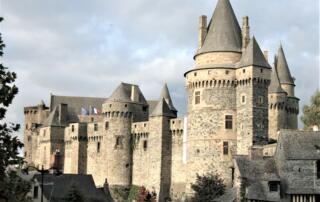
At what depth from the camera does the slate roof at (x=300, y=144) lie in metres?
49.3

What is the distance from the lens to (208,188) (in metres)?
56.5

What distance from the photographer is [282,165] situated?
4975 cm

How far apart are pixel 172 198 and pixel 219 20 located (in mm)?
17695

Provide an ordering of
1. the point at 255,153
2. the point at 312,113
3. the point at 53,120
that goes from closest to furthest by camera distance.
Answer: the point at 255,153
the point at 312,113
the point at 53,120

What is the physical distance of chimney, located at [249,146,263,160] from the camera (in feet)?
171

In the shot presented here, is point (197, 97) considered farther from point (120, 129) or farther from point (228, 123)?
point (120, 129)

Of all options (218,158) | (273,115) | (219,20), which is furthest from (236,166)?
(273,115)

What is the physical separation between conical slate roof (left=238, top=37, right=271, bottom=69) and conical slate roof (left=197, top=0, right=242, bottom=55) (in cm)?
148

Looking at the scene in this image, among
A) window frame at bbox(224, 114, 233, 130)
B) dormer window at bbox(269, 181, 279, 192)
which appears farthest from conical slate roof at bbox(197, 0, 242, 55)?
dormer window at bbox(269, 181, 279, 192)

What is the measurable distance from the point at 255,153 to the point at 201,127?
8806 mm

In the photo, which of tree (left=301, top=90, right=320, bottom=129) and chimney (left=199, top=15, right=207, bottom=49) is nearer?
chimney (left=199, top=15, right=207, bottom=49)

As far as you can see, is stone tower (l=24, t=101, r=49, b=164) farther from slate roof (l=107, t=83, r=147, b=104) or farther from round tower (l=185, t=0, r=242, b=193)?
round tower (l=185, t=0, r=242, b=193)

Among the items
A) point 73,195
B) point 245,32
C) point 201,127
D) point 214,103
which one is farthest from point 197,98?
point 73,195

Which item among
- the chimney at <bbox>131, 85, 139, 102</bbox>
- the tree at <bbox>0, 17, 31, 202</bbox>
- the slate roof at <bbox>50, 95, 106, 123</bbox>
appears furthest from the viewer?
the slate roof at <bbox>50, 95, 106, 123</bbox>
